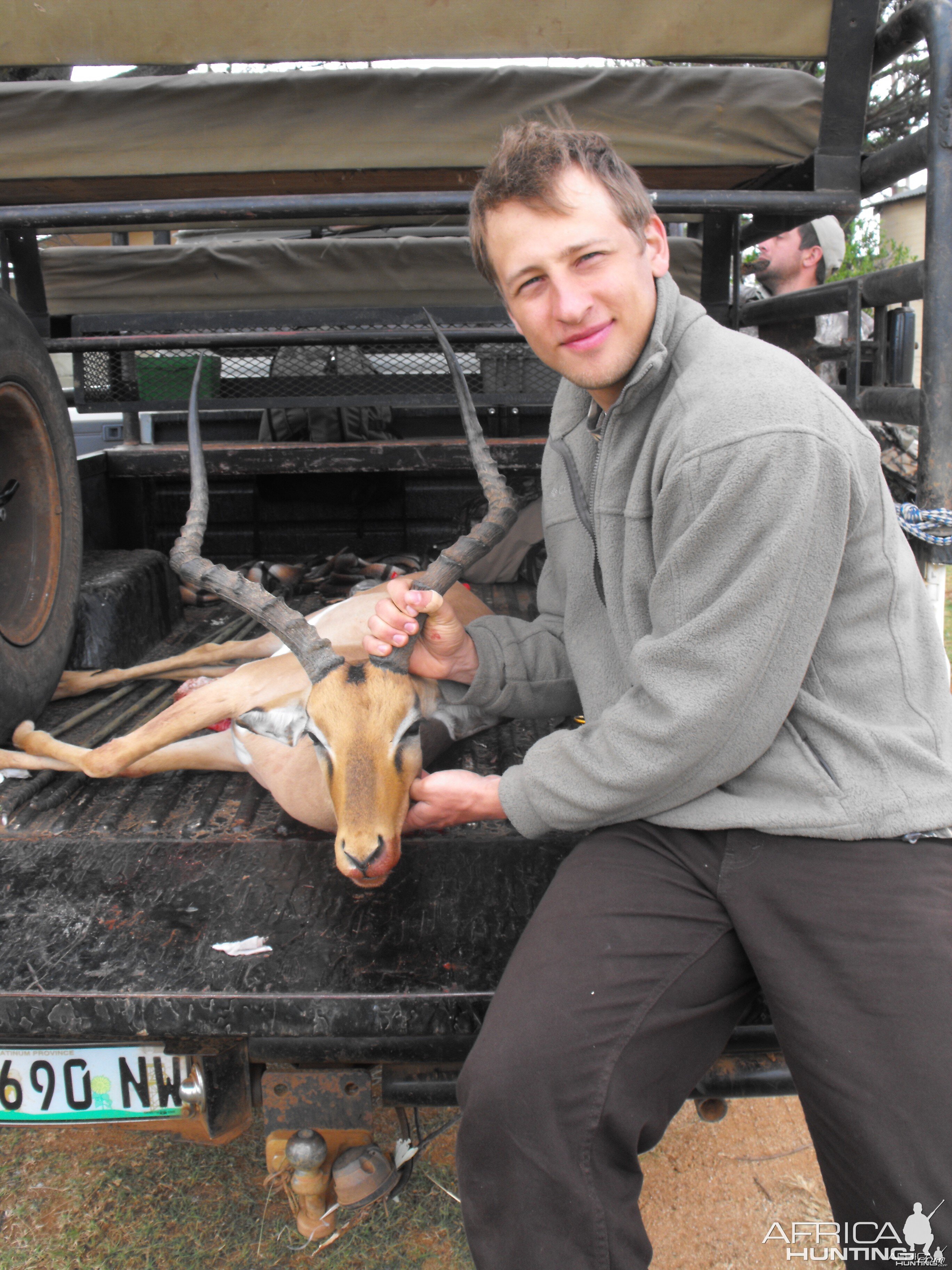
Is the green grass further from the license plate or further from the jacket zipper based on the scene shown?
the jacket zipper

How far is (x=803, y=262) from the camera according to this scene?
24.7 ft

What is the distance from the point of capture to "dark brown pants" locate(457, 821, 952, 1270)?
1.67 metres

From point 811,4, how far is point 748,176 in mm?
781

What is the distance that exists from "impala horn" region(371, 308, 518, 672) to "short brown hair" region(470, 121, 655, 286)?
100cm

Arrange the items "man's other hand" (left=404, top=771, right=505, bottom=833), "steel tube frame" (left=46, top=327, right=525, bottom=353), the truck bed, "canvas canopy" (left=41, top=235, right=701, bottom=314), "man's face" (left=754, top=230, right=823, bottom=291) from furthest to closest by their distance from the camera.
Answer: "man's face" (left=754, top=230, right=823, bottom=291), "canvas canopy" (left=41, top=235, right=701, bottom=314), "steel tube frame" (left=46, top=327, right=525, bottom=353), "man's other hand" (left=404, top=771, right=505, bottom=833), the truck bed

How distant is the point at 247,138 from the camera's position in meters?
3.32

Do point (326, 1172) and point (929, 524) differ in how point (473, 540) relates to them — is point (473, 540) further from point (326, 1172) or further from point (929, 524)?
point (326, 1172)

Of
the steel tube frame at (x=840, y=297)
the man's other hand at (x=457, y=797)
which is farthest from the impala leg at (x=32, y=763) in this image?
the steel tube frame at (x=840, y=297)

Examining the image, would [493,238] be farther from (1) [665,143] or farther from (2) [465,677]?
(1) [665,143]

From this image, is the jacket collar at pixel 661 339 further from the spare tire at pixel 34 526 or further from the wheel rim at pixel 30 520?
the wheel rim at pixel 30 520

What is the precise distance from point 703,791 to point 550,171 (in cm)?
128

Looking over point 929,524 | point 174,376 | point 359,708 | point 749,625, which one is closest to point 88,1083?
point 359,708

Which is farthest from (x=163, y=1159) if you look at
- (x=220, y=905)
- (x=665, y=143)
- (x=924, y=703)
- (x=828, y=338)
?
(x=828, y=338)

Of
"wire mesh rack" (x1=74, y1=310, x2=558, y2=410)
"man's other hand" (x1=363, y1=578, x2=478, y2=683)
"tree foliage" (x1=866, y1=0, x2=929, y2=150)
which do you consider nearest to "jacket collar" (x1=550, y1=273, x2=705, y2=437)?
"man's other hand" (x1=363, y1=578, x2=478, y2=683)
